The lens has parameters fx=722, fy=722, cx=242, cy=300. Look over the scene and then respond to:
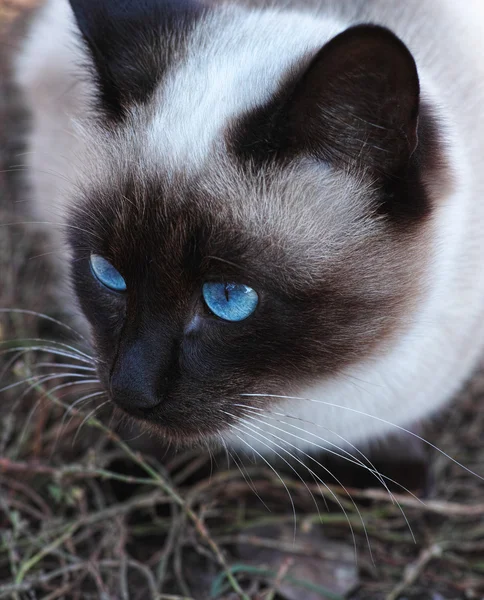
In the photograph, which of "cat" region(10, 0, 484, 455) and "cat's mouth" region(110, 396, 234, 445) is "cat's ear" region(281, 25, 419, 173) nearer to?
"cat" region(10, 0, 484, 455)

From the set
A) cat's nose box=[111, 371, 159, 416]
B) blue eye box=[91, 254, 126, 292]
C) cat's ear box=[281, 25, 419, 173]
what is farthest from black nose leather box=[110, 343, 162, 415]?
cat's ear box=[281, 25, 419, 173]

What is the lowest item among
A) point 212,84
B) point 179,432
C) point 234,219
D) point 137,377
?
point 179,432

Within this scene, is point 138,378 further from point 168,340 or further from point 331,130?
point 331,130

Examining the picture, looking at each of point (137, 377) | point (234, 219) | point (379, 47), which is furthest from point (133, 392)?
point (379, 47)

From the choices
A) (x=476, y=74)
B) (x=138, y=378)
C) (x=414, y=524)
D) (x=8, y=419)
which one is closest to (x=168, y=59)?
(x=138, y=378)

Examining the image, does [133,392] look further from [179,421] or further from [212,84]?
[212,84]

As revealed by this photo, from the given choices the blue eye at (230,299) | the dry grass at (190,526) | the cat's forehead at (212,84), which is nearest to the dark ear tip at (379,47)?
the cat's forehead at (212,84)

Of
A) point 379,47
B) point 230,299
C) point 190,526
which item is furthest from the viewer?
point 190,526

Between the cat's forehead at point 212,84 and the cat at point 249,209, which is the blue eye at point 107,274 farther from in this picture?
the cat's forehead at point 212,84
